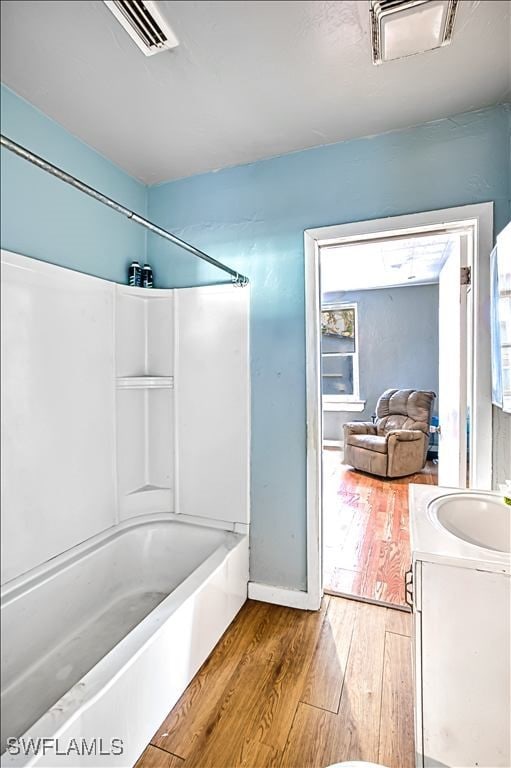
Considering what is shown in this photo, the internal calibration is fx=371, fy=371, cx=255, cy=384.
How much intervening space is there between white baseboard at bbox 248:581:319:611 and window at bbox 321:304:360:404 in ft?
9.55

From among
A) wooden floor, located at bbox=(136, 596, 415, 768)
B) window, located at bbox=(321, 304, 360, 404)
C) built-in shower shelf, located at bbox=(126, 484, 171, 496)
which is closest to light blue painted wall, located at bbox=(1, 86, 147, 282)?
built-in shower shelf, located at bbox=(126, 484, 171, 496)

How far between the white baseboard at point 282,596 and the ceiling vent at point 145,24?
2040 mm

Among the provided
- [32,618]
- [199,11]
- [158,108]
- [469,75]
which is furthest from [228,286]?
[32,618]

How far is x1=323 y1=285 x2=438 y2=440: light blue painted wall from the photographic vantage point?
155 inches

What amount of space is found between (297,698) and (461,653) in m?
0.65

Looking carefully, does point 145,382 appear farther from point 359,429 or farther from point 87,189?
point 359,429

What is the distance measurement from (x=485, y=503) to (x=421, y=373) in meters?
2.91

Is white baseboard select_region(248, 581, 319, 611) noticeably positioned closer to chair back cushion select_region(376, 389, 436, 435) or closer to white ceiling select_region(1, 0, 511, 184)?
white ceiling select_region(1, 0, 511, 184)

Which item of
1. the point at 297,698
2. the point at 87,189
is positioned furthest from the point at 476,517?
the point at 87,189

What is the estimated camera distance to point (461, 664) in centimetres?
98

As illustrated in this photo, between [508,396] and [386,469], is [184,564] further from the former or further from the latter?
[386,469]

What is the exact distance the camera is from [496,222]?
4.62 ft

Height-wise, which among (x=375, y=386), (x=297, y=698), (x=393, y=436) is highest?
(x=375, y=386)

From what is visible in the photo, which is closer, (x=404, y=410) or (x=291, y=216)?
(x=291, y=216)
